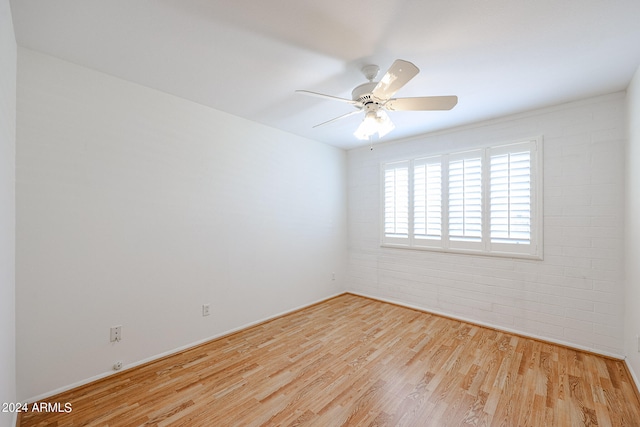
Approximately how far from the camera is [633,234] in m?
2.20

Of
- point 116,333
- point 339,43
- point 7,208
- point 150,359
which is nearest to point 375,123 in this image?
point 339,43

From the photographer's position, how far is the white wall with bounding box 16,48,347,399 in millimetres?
1928

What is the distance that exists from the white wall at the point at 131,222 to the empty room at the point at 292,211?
2cm

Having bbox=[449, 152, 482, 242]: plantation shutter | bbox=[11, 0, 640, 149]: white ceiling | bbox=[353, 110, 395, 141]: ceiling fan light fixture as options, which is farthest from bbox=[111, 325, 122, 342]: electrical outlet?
bbox=[449, 152, 482, 242]: plantation shutter

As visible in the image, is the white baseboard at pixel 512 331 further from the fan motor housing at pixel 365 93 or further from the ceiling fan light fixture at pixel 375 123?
the fan motor housing at pixel 365 93

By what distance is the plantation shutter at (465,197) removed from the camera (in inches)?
131

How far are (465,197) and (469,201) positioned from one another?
72mm

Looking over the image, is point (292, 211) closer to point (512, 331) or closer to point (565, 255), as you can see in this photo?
point (512, 331)

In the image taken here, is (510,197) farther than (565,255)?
Yes

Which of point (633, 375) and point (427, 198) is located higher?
point (427, 198)

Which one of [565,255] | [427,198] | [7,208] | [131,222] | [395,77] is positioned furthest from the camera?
[427,198]

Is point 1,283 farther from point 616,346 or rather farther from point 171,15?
point 616,346

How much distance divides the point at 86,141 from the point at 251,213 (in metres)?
1.66

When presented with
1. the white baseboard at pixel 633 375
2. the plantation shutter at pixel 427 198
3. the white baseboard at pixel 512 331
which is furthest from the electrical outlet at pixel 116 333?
the white baseboard at pixel 633 375
